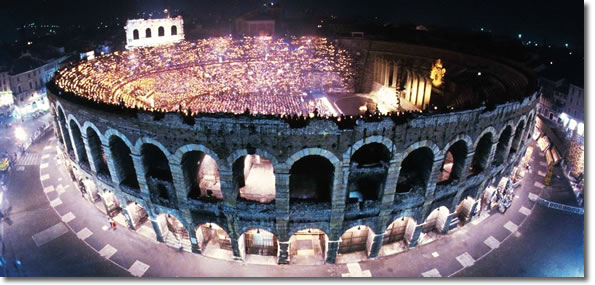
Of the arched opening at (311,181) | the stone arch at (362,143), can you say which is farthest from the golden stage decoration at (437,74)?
the stone arch at (362,143)

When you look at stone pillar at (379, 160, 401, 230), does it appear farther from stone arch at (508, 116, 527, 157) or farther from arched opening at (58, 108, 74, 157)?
arched opening at (58, 108, 74, 157)

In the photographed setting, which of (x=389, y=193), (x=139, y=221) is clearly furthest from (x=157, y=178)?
(x=389, y=193)

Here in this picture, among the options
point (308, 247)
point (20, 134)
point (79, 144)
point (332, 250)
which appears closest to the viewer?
point (332, 250)

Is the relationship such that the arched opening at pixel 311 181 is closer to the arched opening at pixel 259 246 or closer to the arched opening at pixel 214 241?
the arched opening at pixel 259 246

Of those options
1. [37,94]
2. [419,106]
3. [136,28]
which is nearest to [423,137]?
[419,106]

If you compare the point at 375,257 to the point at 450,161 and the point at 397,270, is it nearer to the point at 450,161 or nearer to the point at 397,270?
the point at 397,270

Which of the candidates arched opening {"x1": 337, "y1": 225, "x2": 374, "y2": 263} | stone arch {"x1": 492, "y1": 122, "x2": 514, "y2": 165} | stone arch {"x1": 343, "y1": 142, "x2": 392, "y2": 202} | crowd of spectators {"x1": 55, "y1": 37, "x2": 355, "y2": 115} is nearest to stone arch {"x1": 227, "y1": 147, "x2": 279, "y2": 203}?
stone arch {"x1": 343, "y1": 142, "x2": 392, "y2": 202}

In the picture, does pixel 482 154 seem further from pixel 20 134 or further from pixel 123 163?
pixel 20 134
